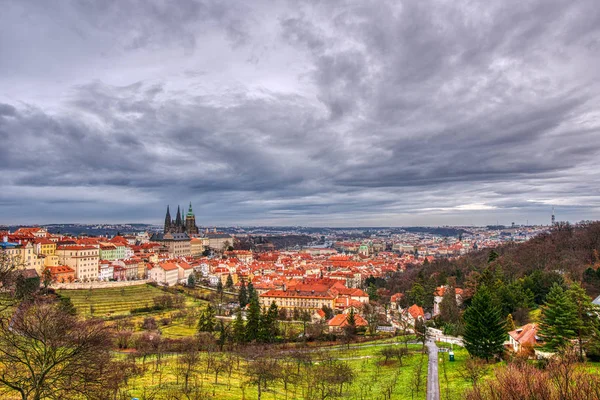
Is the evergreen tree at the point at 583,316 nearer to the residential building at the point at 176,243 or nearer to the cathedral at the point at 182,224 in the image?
the residential building at the point at 176,243

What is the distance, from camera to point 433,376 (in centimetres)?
2878

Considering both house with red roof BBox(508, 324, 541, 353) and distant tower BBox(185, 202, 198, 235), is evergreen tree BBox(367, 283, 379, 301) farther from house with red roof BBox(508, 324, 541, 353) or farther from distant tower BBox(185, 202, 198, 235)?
distant tower BBox(185, 202, 198, 235)

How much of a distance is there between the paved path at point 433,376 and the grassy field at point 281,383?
Result: 1.17 feet

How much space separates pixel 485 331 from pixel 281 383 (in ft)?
49.2

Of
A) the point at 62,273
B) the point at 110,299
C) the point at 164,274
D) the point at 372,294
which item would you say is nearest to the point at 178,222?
the point at 164,274

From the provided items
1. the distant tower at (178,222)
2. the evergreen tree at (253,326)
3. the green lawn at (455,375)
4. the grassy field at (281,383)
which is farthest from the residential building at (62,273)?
the distant tower at (178,222)

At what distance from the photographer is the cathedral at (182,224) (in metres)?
162

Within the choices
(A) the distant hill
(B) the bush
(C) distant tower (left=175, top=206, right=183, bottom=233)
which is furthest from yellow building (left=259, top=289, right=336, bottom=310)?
(C) distant tower (left=175, top=206, right=183, bottom=233)

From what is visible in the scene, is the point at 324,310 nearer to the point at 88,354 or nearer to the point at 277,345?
the point at 277,345

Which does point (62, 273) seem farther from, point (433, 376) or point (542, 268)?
point (542, 268)

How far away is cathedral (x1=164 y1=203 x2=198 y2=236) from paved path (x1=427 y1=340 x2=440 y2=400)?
446 feet

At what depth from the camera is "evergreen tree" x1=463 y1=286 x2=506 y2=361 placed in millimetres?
29797

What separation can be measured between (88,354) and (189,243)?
138827 mm

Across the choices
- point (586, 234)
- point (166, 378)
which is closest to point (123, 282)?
point (166, 378)
